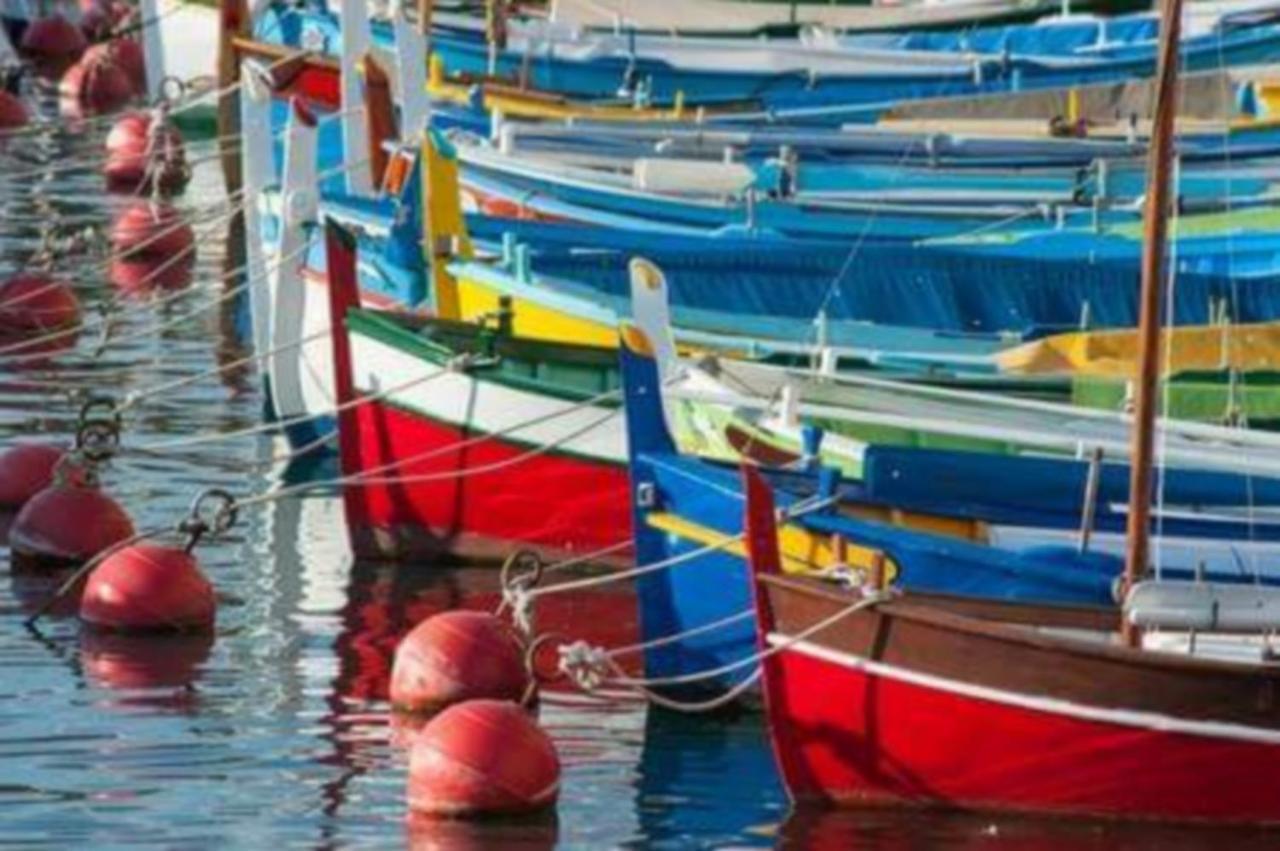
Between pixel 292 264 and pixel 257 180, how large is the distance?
157cm

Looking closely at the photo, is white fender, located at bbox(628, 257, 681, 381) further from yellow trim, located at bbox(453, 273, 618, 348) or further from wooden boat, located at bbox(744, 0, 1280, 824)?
yellow trim, located at bbox(453, 273, 618, 348)

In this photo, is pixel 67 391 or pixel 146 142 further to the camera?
pixel 146 142

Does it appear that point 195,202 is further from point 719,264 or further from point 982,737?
point 982,737

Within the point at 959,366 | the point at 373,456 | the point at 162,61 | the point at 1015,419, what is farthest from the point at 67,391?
the point at 162,61

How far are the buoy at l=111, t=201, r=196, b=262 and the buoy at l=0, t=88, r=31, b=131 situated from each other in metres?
7.01

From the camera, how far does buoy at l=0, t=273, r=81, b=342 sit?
2853cm

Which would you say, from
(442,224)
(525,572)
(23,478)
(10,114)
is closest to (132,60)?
(10,114)

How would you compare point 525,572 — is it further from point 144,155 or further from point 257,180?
point 144,155

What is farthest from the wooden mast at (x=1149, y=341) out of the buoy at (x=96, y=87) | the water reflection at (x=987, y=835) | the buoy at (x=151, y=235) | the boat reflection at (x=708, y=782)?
the buoy at (x=96, y=87)

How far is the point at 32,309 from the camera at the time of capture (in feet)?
93.9

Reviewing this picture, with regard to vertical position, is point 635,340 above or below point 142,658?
above

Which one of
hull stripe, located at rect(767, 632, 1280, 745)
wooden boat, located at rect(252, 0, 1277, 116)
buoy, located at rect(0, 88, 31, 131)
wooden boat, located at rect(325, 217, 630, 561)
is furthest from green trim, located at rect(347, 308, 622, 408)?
buoy, located at rect(0, 88, 31, 131)

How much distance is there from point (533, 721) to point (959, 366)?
178 inches

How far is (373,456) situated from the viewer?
22094 millimetres
